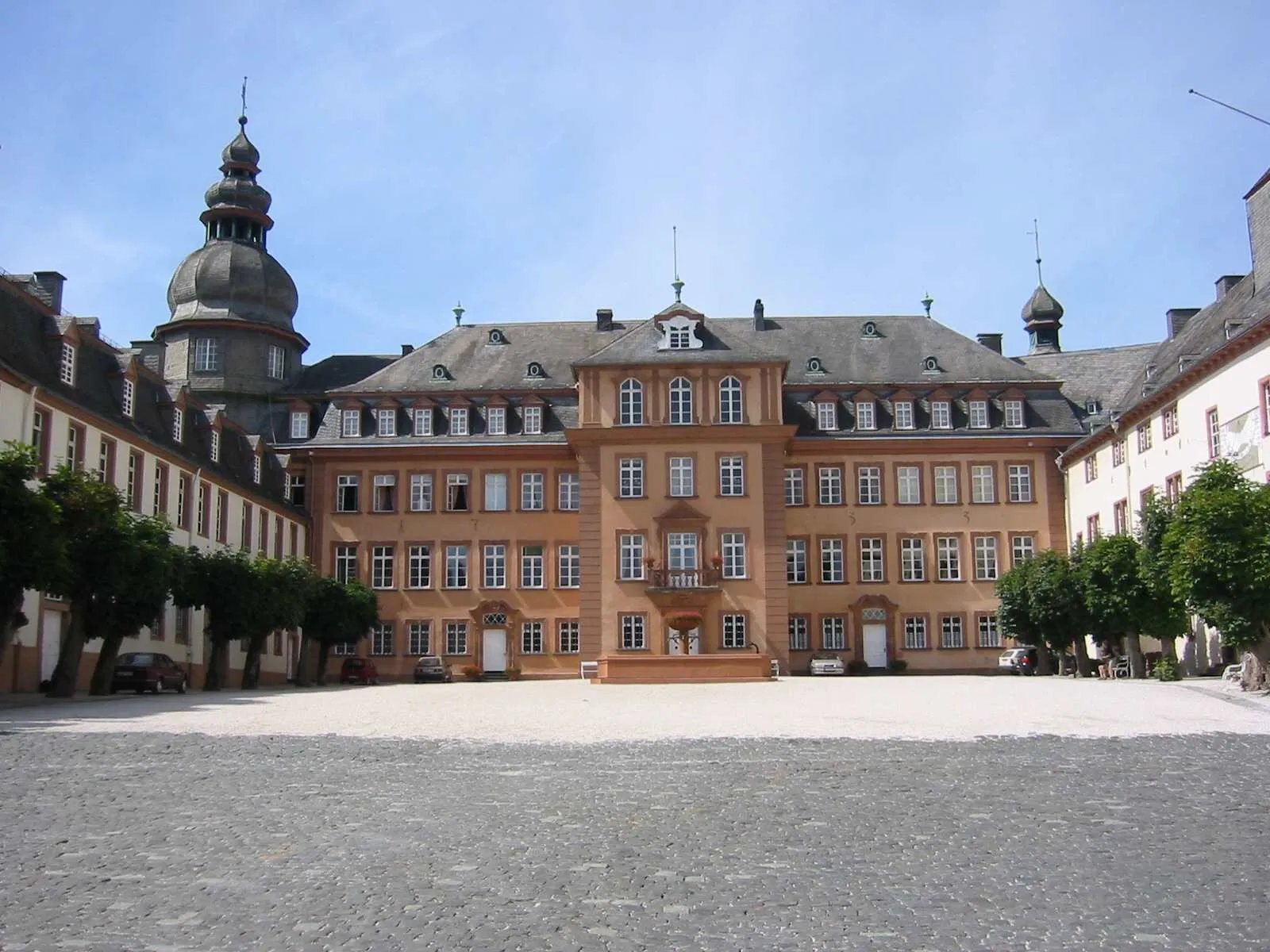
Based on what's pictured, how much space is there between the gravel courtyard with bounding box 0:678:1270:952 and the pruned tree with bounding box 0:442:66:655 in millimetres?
8289

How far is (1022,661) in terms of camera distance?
5647 centimetres

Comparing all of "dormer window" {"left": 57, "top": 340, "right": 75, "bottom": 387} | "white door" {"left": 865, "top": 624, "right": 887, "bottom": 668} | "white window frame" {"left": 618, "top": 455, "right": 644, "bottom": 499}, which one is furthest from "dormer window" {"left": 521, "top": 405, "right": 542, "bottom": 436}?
"dormer window" {"left": 57, "top": 340, "right": 75, "bottom": 387}

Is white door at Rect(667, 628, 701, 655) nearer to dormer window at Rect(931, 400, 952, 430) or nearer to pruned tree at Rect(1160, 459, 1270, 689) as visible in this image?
dormer window at Rect(931, 400, 952, 430)

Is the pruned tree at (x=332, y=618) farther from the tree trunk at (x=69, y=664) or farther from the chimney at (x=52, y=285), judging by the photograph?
the tree trunk at (x=69, y=664)

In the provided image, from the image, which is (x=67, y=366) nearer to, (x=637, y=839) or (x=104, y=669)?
(x=104, y=669)

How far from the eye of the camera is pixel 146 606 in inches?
1372

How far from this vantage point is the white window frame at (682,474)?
5688 centimetres

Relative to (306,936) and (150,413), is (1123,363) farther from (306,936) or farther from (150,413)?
(306,936)

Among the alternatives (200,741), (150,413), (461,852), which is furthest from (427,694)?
(461,852)

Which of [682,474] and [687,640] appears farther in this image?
[682,474]

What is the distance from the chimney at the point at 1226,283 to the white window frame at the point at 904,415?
13956 mm

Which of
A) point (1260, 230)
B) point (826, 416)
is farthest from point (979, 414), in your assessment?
point (1260, 230)

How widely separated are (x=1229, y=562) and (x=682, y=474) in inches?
1124

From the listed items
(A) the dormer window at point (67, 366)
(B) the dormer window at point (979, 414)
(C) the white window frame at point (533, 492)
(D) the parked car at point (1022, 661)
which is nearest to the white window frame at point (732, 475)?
(C) the white window frame at point (533, 492)
